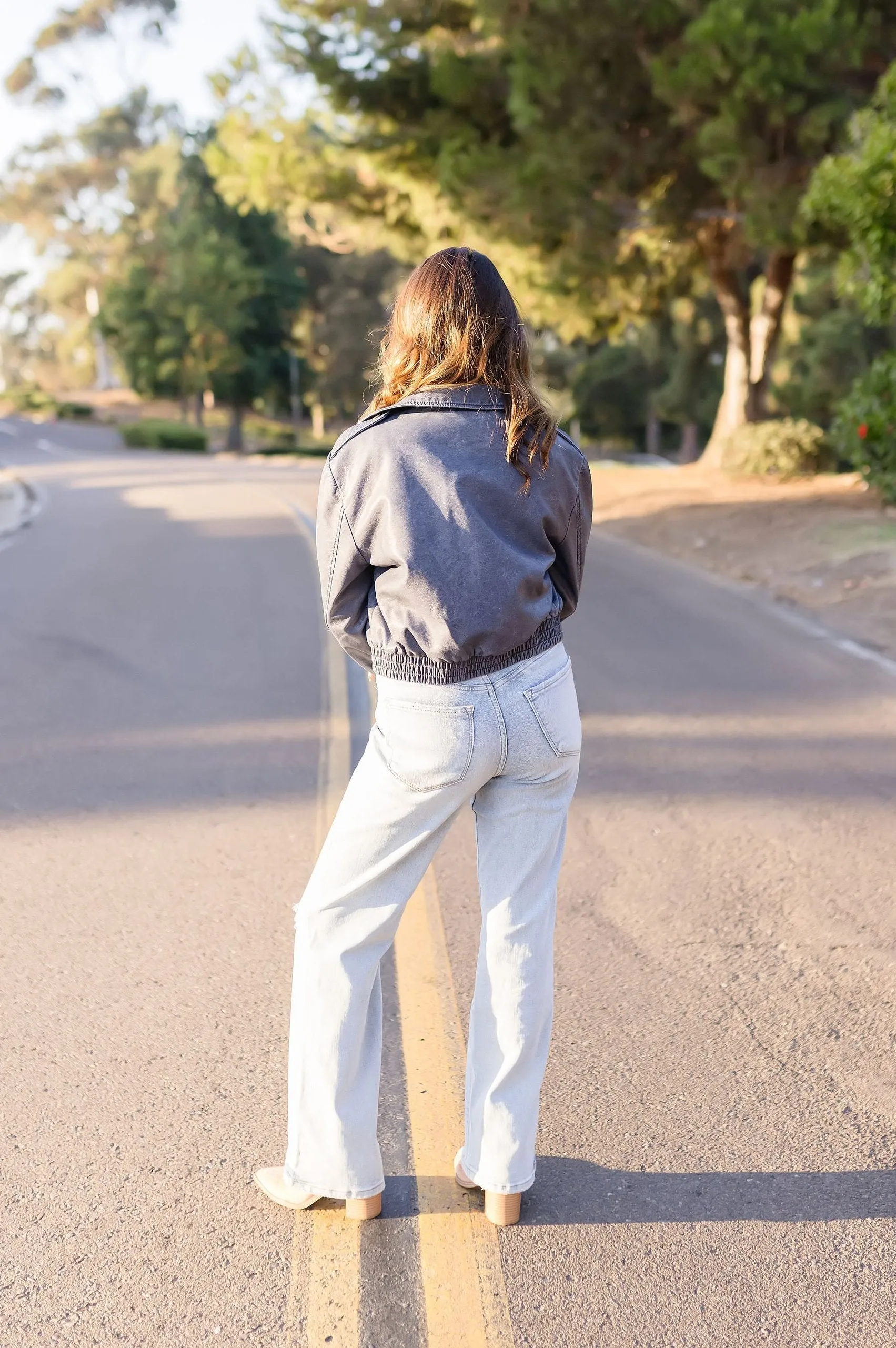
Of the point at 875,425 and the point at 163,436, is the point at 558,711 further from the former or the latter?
the point at 163,436

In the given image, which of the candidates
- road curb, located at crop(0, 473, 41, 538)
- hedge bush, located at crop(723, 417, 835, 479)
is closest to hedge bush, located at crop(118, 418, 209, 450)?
road curb, located at crop(0, 473, 41, 538)

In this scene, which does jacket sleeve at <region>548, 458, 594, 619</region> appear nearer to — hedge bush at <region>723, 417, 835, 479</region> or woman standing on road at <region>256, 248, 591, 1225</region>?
woman standing on road at <region>256, 248, 591, 1225</region>

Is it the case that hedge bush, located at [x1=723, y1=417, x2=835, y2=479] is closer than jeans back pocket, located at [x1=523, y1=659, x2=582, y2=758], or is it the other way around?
jeans back pocket, located at [x1=523, y1=659, x2=582, y2=758]

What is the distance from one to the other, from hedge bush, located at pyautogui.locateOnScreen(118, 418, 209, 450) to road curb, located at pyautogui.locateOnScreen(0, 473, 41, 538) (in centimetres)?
1966

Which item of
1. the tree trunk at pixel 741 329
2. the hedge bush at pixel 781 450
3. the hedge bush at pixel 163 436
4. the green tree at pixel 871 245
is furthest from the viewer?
the hedge bush at pixel 163 436

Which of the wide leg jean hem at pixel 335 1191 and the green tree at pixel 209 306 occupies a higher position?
the green tree at pixel 209 306

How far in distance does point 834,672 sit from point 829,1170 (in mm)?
5662

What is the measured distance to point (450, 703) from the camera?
265 centimetres

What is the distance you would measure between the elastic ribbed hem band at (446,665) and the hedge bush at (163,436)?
1957 inches

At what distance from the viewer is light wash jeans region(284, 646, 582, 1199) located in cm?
268

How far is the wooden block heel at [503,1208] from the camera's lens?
9.62 ft

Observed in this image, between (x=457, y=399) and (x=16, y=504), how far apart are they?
73.0 ft

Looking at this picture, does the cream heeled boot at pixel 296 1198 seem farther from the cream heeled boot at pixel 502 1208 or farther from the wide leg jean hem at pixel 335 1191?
the cream heeled boot at pixel 502 1208

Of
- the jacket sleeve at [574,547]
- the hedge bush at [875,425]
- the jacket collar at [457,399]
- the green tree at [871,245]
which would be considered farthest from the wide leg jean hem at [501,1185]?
the hedge bush at [875,425]
